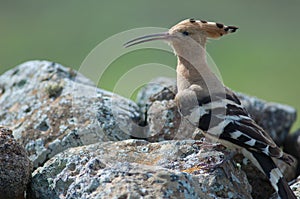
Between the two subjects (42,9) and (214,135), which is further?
(42,9)

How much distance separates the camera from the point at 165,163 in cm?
559

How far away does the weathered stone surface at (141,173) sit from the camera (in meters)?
4.85

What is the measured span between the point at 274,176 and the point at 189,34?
199cm

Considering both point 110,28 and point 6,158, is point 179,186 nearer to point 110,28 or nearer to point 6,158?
point 6,158

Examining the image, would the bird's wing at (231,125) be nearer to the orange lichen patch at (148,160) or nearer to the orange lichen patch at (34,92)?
the orange lichen patch at (148,160)

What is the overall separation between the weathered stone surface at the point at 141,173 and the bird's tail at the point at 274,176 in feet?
1.07

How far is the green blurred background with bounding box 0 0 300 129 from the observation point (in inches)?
720

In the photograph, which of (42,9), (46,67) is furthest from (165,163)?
(42,9)

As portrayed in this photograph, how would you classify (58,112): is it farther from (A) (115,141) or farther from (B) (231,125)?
(B) (231,125)

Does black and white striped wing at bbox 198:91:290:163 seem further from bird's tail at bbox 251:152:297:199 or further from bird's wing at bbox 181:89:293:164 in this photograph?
bird's tail at bbox 251:152:297:199

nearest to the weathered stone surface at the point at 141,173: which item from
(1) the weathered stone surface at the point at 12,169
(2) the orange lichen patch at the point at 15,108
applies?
(1) the weathered stone surface at the point at 12,169

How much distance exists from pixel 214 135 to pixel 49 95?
203 cm

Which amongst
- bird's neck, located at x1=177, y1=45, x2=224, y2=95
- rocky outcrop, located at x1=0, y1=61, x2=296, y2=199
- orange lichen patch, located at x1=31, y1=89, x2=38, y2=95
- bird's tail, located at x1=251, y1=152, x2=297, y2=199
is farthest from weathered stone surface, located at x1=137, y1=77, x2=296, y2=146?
orange lichen patch, located at x1=31, y1=89, x2=38, y2=95

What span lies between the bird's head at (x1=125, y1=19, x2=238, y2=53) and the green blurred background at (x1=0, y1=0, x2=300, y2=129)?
27.7 ft
